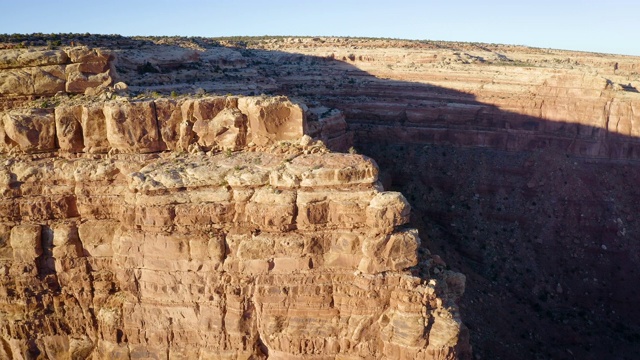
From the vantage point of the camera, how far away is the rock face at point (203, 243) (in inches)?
600

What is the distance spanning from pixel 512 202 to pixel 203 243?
2657 centimetres

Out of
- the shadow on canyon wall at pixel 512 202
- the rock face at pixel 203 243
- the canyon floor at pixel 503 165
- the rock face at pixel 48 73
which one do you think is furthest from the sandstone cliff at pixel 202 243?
the shadow on canyon wall at pixel 512 202

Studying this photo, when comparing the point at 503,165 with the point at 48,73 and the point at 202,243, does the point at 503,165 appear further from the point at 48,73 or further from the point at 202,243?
the point at 48,73

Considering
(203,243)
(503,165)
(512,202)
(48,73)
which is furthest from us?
(503,165)

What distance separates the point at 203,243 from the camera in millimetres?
15859

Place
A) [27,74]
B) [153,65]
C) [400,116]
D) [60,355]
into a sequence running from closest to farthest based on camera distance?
[60,355] < [27,74] < [153,65] < [400,116]

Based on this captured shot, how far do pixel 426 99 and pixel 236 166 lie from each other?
28.0 m

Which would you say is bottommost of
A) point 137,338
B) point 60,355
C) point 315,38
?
point 60,355

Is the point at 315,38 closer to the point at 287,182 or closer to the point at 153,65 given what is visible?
the point at 153,65

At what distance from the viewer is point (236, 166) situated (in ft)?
54.5

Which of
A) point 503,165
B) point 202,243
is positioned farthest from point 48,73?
point 503,165

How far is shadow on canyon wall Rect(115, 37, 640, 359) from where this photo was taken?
96.4 ft

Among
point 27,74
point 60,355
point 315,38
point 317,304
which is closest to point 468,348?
point 317,304

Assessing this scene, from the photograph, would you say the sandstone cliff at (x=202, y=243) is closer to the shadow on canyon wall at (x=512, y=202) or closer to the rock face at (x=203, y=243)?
the rock face at (x=203, y=243)
